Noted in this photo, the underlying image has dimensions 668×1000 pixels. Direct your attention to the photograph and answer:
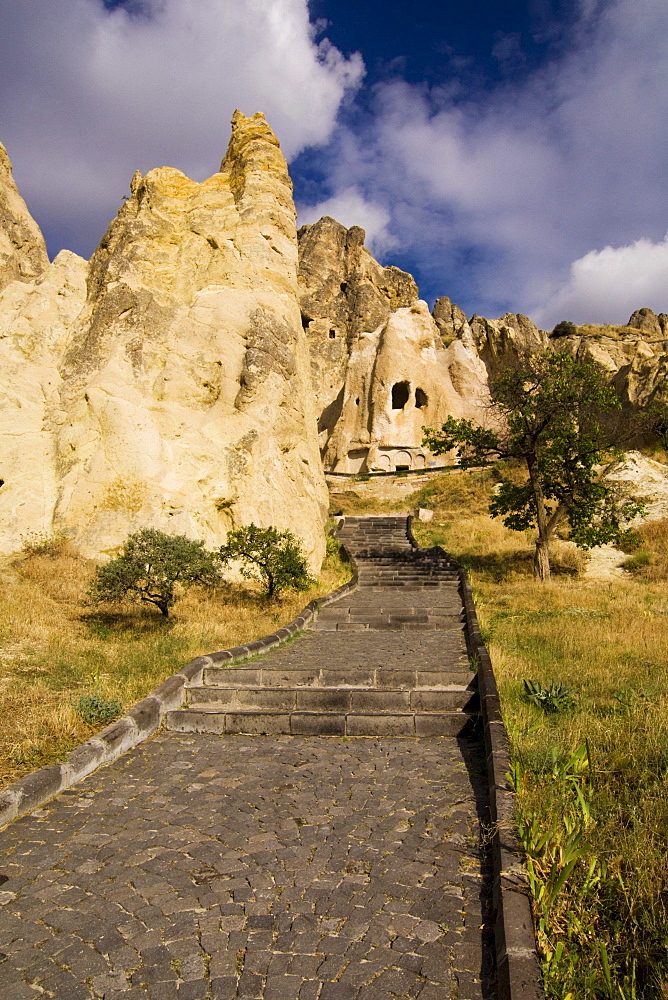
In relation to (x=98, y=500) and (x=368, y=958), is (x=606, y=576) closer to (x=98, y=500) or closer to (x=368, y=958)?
(x=98, y=500)

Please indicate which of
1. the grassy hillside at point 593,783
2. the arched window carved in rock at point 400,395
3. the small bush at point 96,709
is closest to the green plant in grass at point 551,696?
the grassy hillside at point 593,783

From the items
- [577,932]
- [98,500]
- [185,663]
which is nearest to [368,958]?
[577,932]

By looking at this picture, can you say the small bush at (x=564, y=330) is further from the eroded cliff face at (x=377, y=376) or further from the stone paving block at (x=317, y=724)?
the stone paving block at (x=317, y=724)

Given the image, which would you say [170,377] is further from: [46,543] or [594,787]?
[594,787]

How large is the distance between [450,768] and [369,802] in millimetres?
1030

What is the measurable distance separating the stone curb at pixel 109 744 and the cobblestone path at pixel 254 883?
0.11 m

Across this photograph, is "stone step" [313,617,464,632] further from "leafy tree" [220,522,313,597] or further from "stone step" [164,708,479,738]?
"stone step" [164,708,479,738]

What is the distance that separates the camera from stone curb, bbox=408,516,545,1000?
2.56 meters

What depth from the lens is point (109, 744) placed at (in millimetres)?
5516

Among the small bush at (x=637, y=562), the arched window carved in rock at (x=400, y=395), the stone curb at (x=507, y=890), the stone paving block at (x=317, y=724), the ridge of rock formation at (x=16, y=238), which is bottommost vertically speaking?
the stone paving block at (x=317, y=724)

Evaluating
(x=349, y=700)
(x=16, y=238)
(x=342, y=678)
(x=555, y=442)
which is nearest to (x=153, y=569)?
(x=342, y=678)

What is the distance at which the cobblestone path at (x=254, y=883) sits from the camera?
2768 mm

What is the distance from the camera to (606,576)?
1692cm

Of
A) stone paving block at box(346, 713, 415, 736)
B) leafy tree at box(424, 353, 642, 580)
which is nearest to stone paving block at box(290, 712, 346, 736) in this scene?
stone paving block at box(346, 713, 415, 736)
